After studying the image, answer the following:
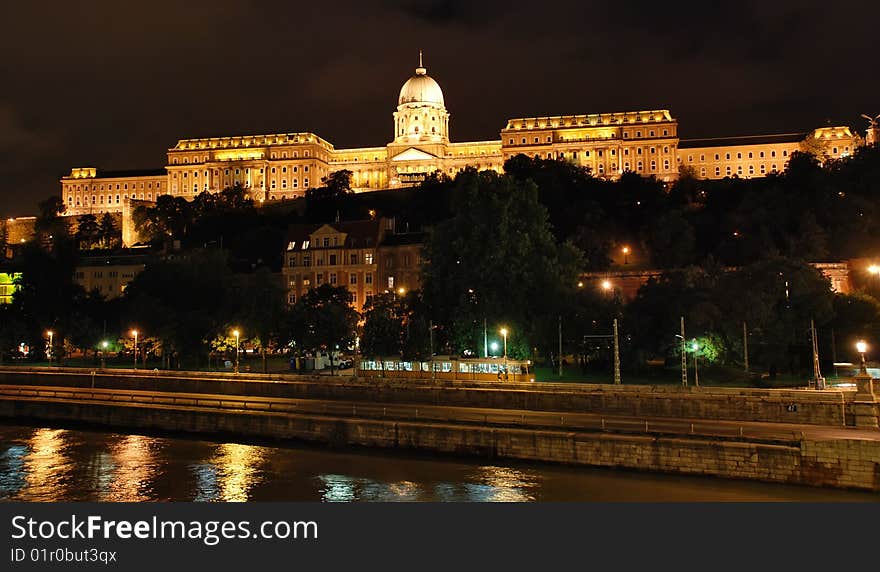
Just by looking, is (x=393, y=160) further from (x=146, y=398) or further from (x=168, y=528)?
(x=168, y=528)

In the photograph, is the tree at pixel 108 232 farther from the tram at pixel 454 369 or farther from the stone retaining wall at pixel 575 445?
the stone retaining wall at pixel 575 445

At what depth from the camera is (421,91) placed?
638ft

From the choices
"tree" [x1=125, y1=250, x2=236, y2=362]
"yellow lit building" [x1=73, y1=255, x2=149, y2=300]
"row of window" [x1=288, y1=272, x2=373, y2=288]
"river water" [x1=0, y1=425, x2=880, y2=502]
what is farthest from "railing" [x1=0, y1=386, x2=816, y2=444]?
"yellow lit building" [x1=73, y1=255, x2=149, y2=300]

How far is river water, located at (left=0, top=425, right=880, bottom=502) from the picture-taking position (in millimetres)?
29578

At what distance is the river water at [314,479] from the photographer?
29578mm

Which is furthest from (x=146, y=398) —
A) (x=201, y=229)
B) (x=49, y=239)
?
(x=49, y=239)

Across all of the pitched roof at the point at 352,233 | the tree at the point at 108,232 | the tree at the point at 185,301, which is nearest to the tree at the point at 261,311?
the tree at the point at 185,301

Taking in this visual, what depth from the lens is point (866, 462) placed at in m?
28.3

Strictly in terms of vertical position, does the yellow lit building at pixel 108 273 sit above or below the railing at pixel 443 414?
above

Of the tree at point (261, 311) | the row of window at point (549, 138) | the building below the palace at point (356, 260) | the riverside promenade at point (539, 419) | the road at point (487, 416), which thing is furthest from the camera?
the row of window at point (549, 138)

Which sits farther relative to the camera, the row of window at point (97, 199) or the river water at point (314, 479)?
the row of window at point (97, 199)

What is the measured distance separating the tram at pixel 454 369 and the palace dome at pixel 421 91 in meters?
141

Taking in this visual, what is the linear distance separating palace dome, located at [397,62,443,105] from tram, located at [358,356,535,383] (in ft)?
461

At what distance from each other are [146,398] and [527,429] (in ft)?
82.5
